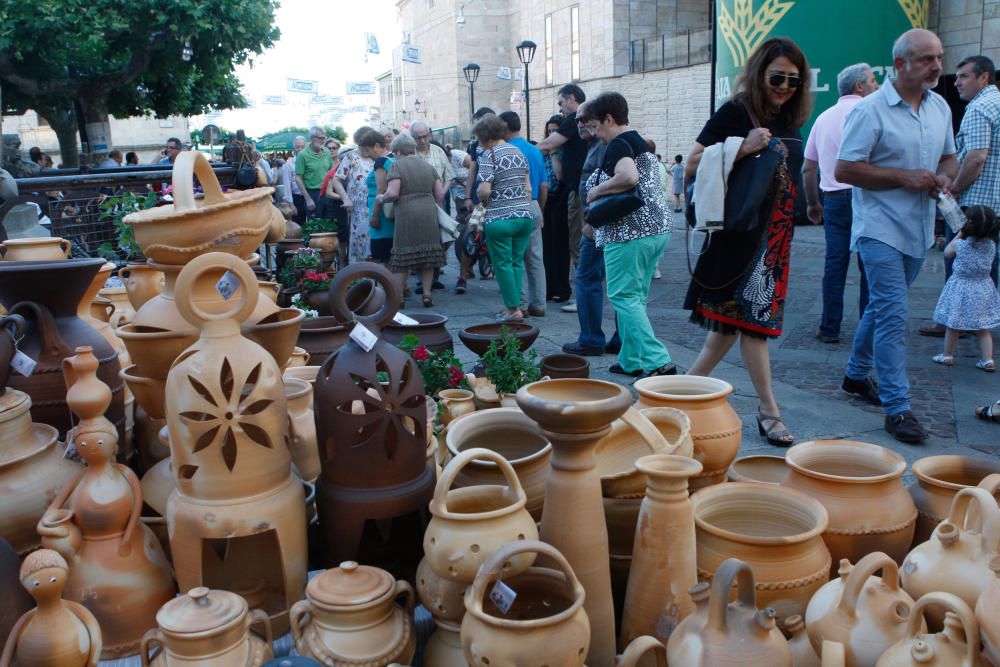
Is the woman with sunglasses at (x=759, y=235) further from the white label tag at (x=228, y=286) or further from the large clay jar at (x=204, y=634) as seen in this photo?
the large clay jar at (x=204, y=634)

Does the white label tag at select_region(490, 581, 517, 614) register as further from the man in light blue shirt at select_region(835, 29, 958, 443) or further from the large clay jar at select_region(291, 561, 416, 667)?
the man in light blue shirt at select_region(835, 29, 958, 443)

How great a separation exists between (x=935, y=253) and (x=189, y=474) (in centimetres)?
1093

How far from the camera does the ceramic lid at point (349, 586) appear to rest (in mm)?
1830

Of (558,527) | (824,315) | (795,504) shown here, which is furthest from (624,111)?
(558,527)

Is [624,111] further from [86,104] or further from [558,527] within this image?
[86,104]

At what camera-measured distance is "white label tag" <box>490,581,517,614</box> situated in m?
1.61

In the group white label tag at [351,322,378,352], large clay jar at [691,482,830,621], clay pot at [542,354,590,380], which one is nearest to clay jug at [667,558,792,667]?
large clay jar at [691,482,830,621]

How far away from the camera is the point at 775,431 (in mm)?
3945

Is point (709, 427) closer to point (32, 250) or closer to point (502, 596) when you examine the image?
point (502, 596)

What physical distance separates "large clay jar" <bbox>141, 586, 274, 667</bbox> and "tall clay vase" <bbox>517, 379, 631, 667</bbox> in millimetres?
713

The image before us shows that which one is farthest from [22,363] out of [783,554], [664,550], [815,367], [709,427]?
[815,367]

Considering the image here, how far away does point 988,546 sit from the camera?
5.65 feet

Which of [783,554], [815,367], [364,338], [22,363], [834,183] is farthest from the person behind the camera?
[834,183]

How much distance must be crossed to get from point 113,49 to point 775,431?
18.1 meters
